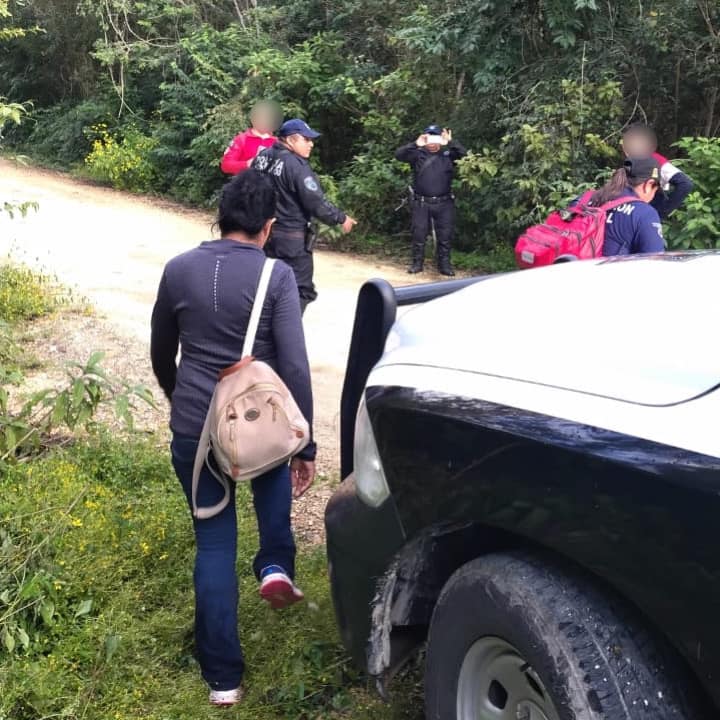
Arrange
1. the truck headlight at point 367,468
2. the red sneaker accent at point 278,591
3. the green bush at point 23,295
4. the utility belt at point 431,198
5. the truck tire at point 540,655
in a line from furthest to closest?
the utility belt at point 431,198 → the green bush at point 23,295 → the red sneaker accent at point 278,591 → the truck headlight at point 367,468 → the truck tire at point 540,655

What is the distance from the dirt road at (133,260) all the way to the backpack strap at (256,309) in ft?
7.27

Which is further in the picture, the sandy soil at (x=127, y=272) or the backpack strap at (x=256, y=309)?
the sandy soil at (x=127, y=272)

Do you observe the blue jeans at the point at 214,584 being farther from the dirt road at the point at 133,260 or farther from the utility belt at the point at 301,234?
the utility belt at the point at 301,234

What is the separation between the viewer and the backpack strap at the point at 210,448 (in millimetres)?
3066

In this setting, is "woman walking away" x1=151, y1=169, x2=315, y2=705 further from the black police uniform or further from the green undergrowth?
the black police uniform

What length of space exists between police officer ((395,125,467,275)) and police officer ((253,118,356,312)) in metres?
4.56

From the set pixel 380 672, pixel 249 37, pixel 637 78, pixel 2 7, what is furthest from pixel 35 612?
pixel 249 37

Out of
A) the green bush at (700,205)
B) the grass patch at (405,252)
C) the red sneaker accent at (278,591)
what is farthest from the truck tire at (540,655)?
the grass patch at (405,252)

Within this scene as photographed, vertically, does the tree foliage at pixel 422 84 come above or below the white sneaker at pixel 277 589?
above

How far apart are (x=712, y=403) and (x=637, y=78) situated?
1004 cm

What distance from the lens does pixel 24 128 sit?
2305 centimetres

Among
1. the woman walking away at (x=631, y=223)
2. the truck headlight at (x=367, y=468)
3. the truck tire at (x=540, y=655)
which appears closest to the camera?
the truck tire at (x=540, y=655)

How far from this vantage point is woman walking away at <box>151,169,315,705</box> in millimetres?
3135

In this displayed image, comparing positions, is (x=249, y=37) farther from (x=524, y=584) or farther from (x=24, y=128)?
(x=524, y=584)
